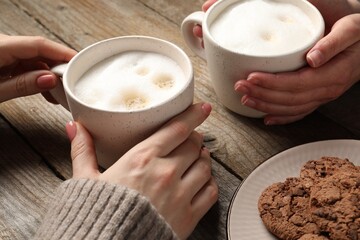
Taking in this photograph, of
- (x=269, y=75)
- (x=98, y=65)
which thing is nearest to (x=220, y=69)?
(x=269, y=75)

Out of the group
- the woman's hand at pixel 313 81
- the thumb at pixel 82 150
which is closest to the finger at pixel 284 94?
the woman's hand at pixel 313 81

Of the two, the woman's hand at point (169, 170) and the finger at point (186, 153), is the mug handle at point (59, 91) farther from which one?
the finger at point (186, 153)

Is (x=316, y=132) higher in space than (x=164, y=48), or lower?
lower

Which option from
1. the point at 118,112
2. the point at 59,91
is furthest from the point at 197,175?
the point at 59,91

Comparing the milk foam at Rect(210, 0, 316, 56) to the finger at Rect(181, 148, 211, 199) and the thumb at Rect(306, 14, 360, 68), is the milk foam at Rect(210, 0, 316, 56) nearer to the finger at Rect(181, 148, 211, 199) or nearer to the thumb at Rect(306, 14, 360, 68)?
the thumb at Rect(306, 14, 360, 68)

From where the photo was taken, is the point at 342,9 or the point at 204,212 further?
the point at 342,9

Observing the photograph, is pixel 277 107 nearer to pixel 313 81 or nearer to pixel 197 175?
pixel 313 81

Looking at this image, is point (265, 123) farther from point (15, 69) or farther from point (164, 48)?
point (15, 69)
